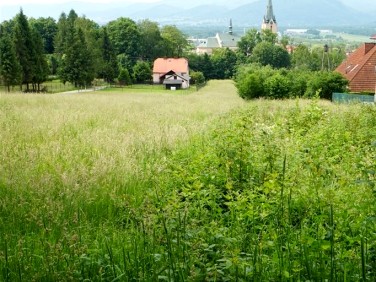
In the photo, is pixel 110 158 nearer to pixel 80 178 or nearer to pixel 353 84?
pixel 80 178

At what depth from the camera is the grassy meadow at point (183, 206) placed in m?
2.85

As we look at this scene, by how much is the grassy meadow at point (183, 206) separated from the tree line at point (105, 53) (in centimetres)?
3151

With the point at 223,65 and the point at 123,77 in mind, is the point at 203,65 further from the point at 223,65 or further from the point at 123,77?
the point at 123,77

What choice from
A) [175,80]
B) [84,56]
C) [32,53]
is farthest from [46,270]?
[175,80]

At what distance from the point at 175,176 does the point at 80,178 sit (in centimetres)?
114

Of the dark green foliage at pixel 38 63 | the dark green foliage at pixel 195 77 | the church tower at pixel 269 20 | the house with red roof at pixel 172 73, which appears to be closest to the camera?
the dark green foliage at pixel 38 63

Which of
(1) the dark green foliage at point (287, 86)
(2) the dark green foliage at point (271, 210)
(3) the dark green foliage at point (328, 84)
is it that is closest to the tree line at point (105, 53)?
(1) the dark green foliage at point (287, 86)

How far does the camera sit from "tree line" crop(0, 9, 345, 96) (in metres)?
40.9

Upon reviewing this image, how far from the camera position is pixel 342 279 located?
2.72 metres

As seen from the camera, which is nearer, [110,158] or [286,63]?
[110,158]

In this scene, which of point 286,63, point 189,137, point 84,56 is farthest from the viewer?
point 286,63

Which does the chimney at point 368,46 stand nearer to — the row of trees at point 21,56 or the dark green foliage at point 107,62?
the row of trees at point 21,56

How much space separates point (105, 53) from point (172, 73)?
12578mm

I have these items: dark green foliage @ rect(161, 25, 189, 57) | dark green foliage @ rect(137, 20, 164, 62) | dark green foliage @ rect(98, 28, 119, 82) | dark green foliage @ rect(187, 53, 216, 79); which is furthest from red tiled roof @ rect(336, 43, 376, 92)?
dark green foliage @ rect(161, 25, 189, 57)
